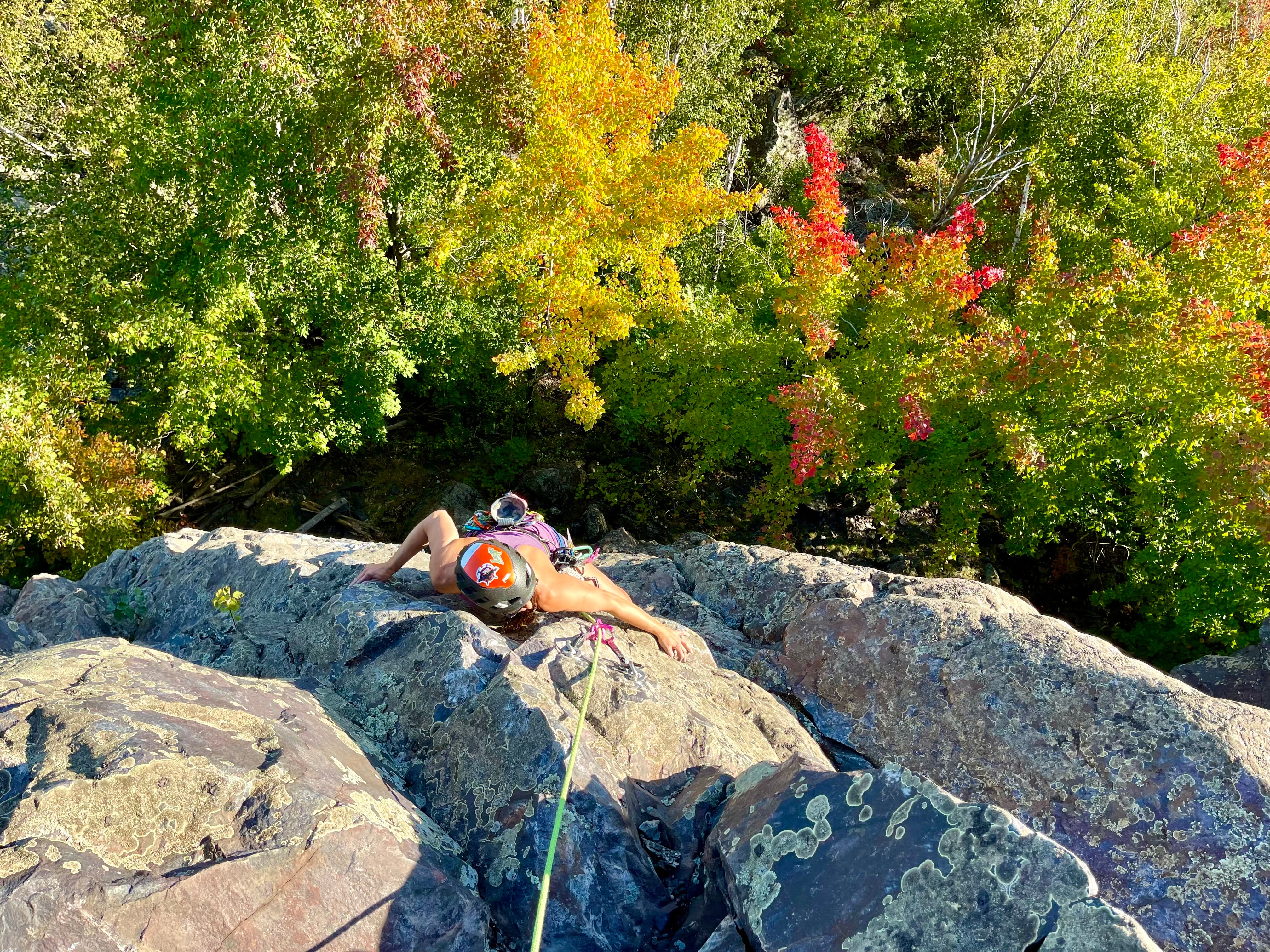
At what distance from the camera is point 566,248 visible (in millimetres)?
10906

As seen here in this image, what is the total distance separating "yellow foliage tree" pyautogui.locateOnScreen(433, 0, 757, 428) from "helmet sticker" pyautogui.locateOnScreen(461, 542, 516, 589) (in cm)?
692

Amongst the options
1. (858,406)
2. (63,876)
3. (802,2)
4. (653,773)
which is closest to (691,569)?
(653,773)

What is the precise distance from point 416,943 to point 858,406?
8.61 m

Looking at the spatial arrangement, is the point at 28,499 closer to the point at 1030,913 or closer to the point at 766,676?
the point at 766,676

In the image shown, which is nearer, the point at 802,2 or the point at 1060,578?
the point at 1060,578

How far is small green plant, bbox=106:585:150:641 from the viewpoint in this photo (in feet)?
19.9

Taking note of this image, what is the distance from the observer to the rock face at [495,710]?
10.6 ft

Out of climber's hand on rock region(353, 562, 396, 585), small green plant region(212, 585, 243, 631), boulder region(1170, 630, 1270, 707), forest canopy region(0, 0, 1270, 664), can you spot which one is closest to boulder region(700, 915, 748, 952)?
climber's hand on rock region(353, 562, 396, 585)

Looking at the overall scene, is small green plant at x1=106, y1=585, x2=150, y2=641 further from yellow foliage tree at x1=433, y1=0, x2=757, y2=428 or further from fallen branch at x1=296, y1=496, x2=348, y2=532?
fallen branch at x1=296, y1=496, x2=348, y2=532

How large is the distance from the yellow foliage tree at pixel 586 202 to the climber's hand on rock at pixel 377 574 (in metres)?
6.44

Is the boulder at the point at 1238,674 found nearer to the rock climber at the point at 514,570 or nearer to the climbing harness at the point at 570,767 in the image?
the rock climber at the point at 514,570

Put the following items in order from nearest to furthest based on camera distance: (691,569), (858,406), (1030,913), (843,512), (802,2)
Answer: (1030,913) < (691,569) < (858,406) < (843,512) < (802,2)

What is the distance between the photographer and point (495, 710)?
378 centimetres

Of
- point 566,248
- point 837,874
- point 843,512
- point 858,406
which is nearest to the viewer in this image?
point 837,874
